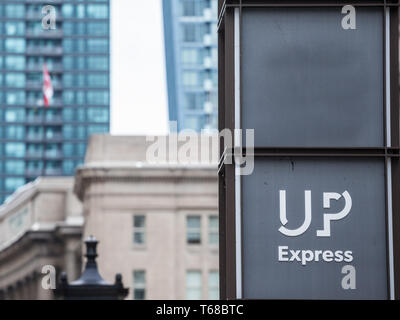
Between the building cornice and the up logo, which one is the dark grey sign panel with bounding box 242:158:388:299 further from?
the building cornice

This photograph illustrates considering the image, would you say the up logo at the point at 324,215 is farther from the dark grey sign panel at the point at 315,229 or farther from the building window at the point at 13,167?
the building window at the point at 13,167

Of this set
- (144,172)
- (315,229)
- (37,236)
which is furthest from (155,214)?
(315,229)

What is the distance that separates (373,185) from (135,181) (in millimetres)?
76586

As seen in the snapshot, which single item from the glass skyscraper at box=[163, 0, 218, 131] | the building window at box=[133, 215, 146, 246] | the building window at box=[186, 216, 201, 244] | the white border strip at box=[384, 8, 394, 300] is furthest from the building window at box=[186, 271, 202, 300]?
the glass skyscraper at box=[163, 0, 218, 131]

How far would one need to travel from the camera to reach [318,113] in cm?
1269

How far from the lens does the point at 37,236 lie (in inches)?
4126

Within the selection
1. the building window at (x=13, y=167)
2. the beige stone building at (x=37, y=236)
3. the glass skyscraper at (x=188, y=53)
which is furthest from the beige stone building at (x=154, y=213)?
the building window at (x=13, y=167)

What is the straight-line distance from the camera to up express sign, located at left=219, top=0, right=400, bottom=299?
12.4 metres

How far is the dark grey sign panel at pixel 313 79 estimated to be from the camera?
12.7 m

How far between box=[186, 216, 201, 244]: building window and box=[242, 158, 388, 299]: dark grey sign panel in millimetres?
73792

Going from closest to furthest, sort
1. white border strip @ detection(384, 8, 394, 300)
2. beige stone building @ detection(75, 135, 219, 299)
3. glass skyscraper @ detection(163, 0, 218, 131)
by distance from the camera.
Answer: white border strip @ detection(384, 8, 394, 300)
beige stone building @ detection(75, 135, 219, 299)
glass skyscraper @ detection(163, 0, 218, 131)

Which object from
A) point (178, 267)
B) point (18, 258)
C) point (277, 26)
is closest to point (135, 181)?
point (178, 267)
